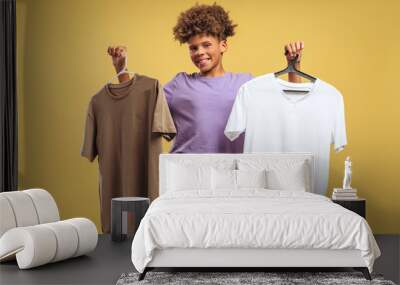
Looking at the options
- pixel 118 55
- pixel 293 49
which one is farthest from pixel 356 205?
pixel 118 55

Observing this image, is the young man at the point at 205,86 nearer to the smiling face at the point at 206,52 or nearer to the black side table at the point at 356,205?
the smiling face at the point at 206,52

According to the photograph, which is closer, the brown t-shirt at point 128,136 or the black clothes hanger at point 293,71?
the brown t-shirt at point 128,136

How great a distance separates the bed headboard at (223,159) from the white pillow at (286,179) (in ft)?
0.78

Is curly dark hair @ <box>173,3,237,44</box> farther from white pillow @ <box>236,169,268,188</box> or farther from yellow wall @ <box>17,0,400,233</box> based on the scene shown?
white pillow @ <box>236,169,268,188</box>

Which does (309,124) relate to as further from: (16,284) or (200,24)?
(16,284)

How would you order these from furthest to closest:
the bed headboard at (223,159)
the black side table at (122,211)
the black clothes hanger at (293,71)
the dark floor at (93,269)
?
the black clothes hanger at (293,71)
the bed headboard at (223,159)
the black side table at (122,211)
the dark floor at (93,269)

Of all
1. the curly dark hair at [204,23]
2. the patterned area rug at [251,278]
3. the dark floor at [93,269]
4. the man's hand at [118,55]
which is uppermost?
the curly dark hair at [204,23]

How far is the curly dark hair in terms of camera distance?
6.88 m

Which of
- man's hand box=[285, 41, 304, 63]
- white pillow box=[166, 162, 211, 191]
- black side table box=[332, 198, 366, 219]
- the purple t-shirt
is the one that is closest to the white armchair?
white pillow box=[166, 162, 211, 191]

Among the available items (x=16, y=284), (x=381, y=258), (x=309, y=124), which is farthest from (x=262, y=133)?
(x=16, y=284)

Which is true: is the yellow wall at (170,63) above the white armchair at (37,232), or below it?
above

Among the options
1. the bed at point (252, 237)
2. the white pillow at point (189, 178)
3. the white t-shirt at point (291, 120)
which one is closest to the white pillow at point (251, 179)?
the white pillow at point (189, 178)

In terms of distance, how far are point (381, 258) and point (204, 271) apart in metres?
1.62

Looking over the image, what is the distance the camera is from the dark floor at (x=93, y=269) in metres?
4.70
